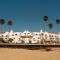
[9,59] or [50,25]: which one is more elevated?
[50,25]

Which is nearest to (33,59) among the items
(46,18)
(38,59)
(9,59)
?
(38,59)

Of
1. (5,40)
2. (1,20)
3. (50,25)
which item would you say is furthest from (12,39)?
(50,25)

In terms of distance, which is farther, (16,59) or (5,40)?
(5,40)

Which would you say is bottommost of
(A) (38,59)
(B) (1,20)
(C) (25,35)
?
(A) (38,59)

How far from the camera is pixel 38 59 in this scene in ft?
65.0

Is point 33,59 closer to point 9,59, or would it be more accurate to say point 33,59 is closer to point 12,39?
point 9,59

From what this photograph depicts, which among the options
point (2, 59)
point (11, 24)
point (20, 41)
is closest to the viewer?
point (2, 59)

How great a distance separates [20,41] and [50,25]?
55.6 feet

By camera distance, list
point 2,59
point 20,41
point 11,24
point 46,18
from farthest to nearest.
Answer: point 11,24 < point 46,18 < point 20,41 < point 2,59

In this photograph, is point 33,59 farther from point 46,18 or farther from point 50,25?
point 50,25

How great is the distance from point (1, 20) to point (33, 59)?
171ft

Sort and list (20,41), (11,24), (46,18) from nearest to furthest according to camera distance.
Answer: (20,41), (46,18), (11,24)

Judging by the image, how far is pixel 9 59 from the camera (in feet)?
63.1

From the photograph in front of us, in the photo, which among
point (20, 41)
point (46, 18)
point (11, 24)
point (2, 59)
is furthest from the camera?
point (11, 24)
